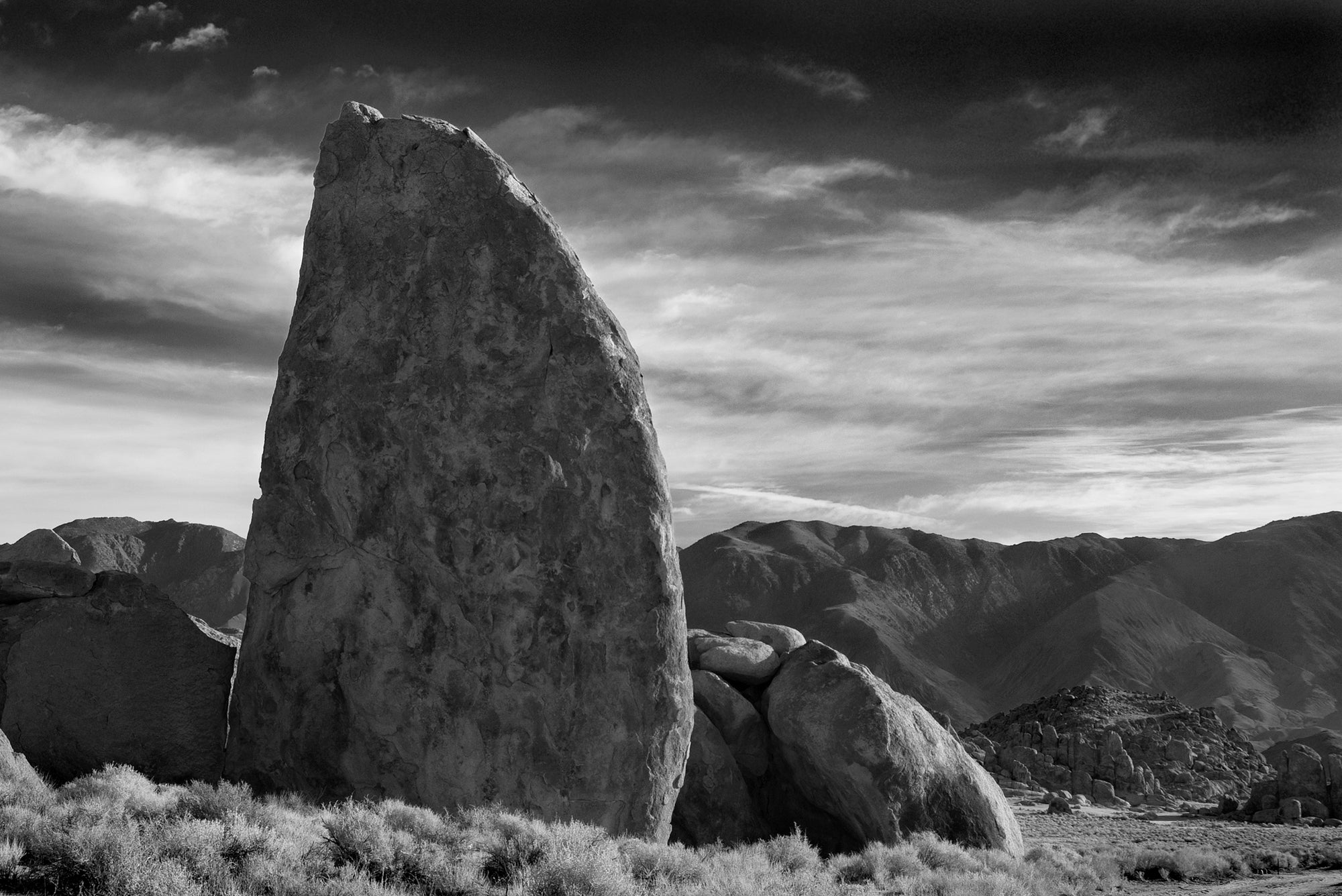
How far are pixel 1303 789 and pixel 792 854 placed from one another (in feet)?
101

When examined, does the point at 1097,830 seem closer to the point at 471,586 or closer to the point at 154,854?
the point at 471,586

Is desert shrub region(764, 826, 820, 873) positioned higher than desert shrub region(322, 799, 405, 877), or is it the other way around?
desert shrub region(322, 799, 405, 877)

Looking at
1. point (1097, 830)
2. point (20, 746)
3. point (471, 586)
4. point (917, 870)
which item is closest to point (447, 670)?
point (471, 586)

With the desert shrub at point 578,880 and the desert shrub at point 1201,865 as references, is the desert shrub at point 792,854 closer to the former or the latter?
the desert shrub at point 578,880

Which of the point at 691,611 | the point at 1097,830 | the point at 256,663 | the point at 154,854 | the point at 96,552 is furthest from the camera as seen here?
the point at 691,611

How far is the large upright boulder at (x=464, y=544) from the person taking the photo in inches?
495

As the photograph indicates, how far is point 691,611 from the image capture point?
133 m

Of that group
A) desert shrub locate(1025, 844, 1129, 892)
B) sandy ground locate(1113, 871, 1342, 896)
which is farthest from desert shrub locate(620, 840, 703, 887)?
sandy ground locate(1113, 871, 1342, 896)

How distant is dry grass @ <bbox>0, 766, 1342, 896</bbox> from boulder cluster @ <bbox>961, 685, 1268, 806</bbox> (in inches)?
1086

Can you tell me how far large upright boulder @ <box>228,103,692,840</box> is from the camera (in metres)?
12.6

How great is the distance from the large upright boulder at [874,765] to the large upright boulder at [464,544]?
2.80 meters

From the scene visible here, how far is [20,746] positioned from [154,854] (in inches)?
255

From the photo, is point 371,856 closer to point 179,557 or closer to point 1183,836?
point 1183,836

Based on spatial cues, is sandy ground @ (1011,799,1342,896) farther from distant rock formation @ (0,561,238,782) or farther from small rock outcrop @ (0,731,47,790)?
small rock outcrop @ (0,731,47,790)
